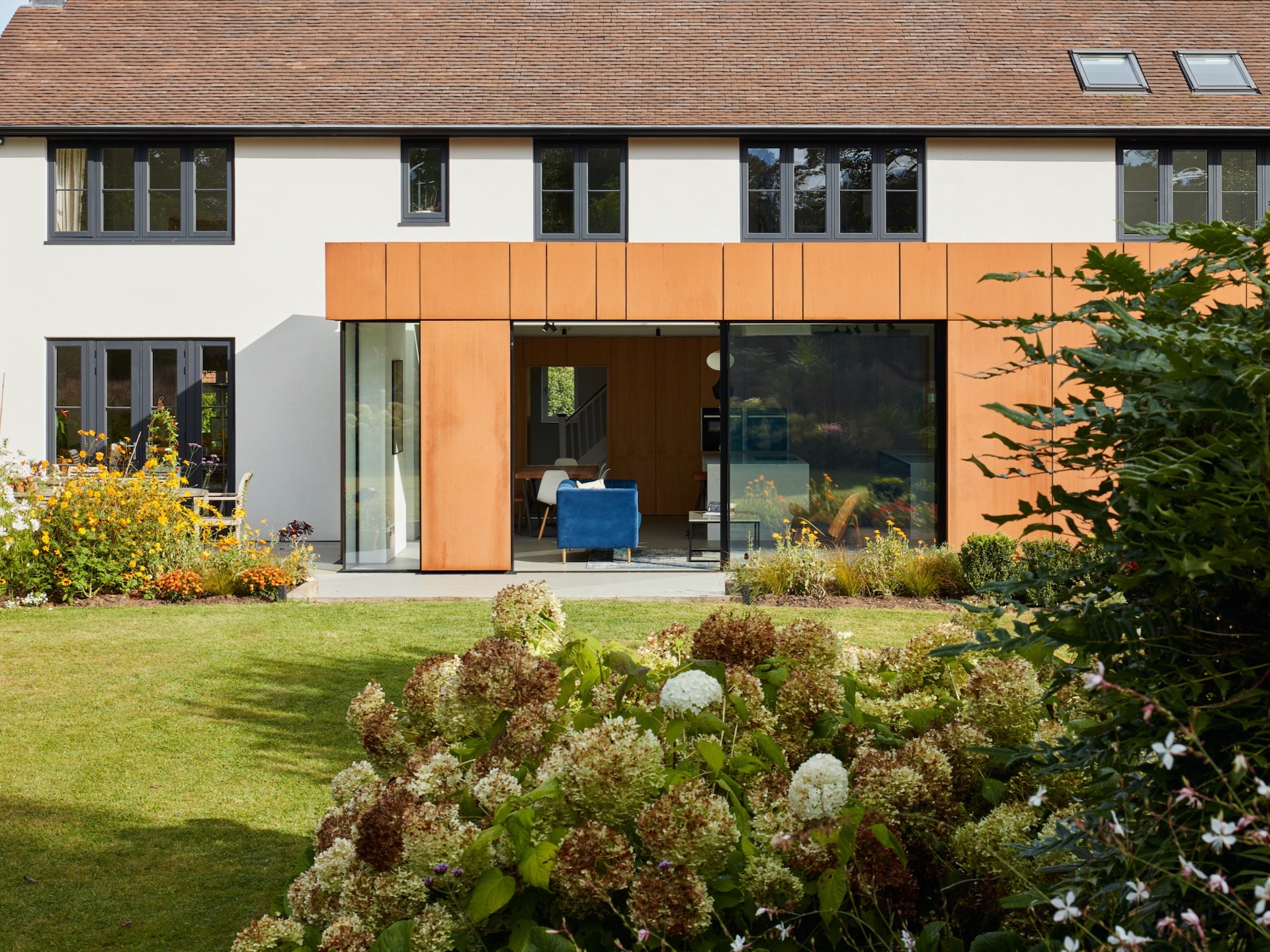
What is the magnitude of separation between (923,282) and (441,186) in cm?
734

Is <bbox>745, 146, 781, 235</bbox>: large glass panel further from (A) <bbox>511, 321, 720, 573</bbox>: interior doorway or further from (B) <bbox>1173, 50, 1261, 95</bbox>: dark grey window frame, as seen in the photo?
(B) <bbox>1173, 50, 1261, 95</bbox>: dark grey window frame

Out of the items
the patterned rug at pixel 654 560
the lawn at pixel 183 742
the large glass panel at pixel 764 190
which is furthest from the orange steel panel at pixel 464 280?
the large glass panel at pixel 764 190

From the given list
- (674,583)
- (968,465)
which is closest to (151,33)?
(674,583)

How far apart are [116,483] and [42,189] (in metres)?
7.43

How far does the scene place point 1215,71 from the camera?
18.2m

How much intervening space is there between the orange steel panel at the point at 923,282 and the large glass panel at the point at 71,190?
1162 centimetres

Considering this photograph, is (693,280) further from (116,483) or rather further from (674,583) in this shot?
(116,483)

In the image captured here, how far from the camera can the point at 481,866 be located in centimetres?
264

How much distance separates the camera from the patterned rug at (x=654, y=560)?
1413 cm

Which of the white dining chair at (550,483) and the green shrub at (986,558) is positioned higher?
the white dining chair at (550,483)

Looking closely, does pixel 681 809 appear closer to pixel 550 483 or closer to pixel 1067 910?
pixel 1067 910

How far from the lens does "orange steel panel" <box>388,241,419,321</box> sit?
44.1 ft

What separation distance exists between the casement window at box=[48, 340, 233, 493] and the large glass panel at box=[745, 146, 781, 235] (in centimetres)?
779

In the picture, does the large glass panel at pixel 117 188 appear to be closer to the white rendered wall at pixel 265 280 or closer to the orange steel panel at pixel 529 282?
the white rendered wall at pixel 265 280
